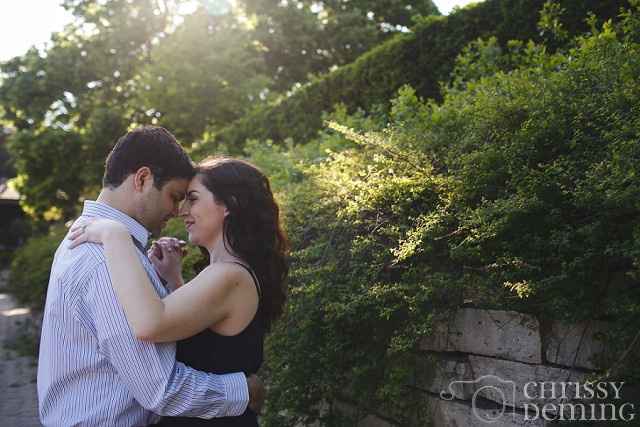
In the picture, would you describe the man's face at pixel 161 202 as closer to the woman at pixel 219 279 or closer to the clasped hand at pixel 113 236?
the woman at pixel 219 279

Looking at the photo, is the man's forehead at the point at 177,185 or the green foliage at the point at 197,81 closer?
the man's forehead at the point at 177,185

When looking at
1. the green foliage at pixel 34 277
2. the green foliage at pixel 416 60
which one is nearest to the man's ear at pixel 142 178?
the green foliage at pixel 416 60

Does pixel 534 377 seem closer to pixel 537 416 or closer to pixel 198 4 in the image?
pixel 537 416

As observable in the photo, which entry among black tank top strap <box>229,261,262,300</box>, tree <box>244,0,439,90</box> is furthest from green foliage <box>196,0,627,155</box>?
tree <box>244,0,439,90</box>

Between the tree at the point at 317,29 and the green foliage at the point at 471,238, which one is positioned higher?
the tree at the point at 317,29

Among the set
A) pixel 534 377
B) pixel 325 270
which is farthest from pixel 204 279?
pixel 534 377

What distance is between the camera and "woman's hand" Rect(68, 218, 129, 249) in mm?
2225

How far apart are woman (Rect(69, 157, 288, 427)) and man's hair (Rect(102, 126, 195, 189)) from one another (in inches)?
5.1

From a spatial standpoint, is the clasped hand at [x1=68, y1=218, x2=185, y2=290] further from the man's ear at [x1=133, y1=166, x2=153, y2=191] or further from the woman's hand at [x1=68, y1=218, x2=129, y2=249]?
the man's ear at [x1=133, y1=166, x2=153, y2=191]

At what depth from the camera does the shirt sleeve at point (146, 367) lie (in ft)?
6.84

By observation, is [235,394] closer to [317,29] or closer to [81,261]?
[81,261]

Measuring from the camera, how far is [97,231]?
7.39 ft

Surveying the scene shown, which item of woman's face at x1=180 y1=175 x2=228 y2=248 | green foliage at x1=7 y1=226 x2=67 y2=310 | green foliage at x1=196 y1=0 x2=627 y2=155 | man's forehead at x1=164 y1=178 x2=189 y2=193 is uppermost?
green foliage at x1=196 y1=0 x2=627 y2=155

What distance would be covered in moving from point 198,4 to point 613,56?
54.6 ft
